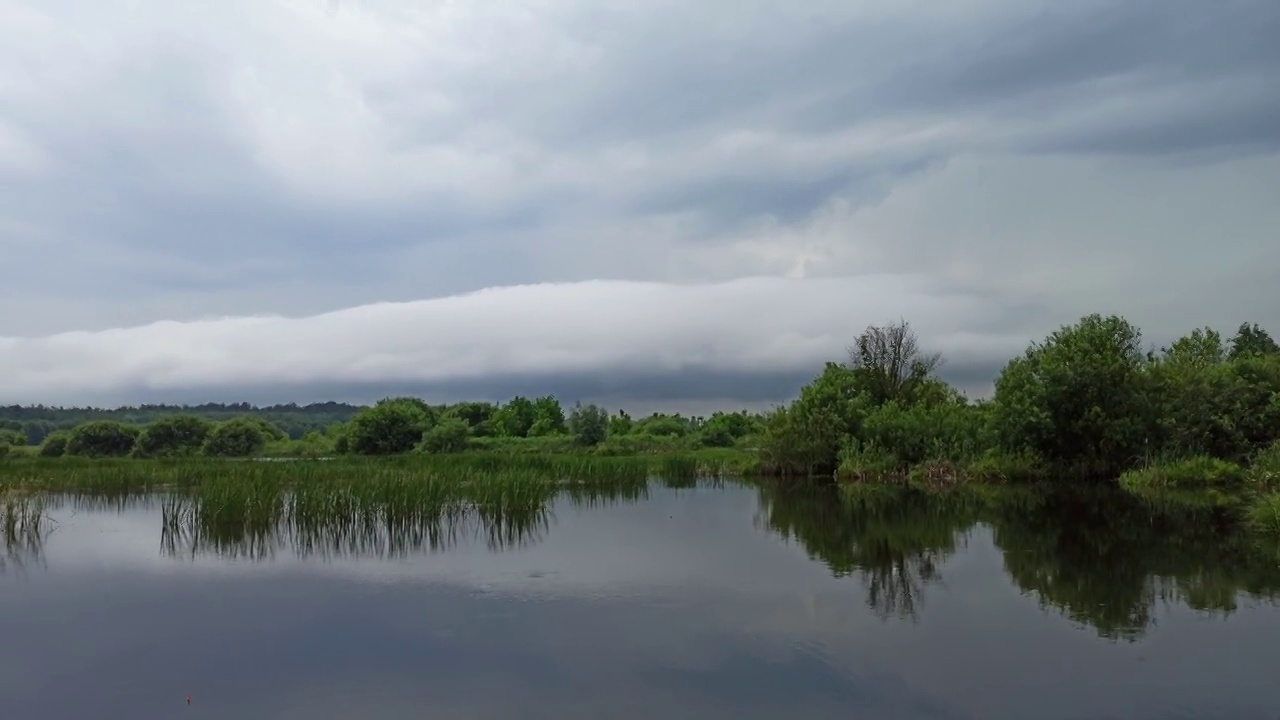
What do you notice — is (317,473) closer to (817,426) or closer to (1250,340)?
(817,426)

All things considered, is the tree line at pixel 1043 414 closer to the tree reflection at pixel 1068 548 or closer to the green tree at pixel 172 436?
the tree reflection at pixel 1068 548

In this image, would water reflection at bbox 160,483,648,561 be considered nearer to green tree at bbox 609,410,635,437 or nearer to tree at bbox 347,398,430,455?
tree at bbox 347,398,430,455

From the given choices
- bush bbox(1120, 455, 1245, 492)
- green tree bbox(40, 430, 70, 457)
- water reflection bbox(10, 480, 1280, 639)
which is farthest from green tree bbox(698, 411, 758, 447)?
green tree bbox(40, 430, 70, 457)

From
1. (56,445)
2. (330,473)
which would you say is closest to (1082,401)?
(330,473)

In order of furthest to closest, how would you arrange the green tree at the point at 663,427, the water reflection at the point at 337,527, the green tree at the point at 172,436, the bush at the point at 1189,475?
the green tree at the point at 663,427, the green tree at the point at 172,436, the bush at the point at 1189,475, the water reflection at the point at 337,527

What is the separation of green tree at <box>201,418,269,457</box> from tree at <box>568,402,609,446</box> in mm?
18490

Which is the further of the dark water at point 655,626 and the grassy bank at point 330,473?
the grassy bank at point 330,473

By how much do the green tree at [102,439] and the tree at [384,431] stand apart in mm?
14845

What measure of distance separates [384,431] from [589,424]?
39.1 feet

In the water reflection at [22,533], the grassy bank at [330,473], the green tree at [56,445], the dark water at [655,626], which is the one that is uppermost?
the green tree at [56,445]

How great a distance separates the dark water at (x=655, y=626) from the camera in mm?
7355

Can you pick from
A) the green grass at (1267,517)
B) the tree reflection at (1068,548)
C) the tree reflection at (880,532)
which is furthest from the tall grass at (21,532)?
the green grass at (1267,517)

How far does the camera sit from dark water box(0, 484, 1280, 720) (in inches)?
290

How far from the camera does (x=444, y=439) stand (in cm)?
4628
